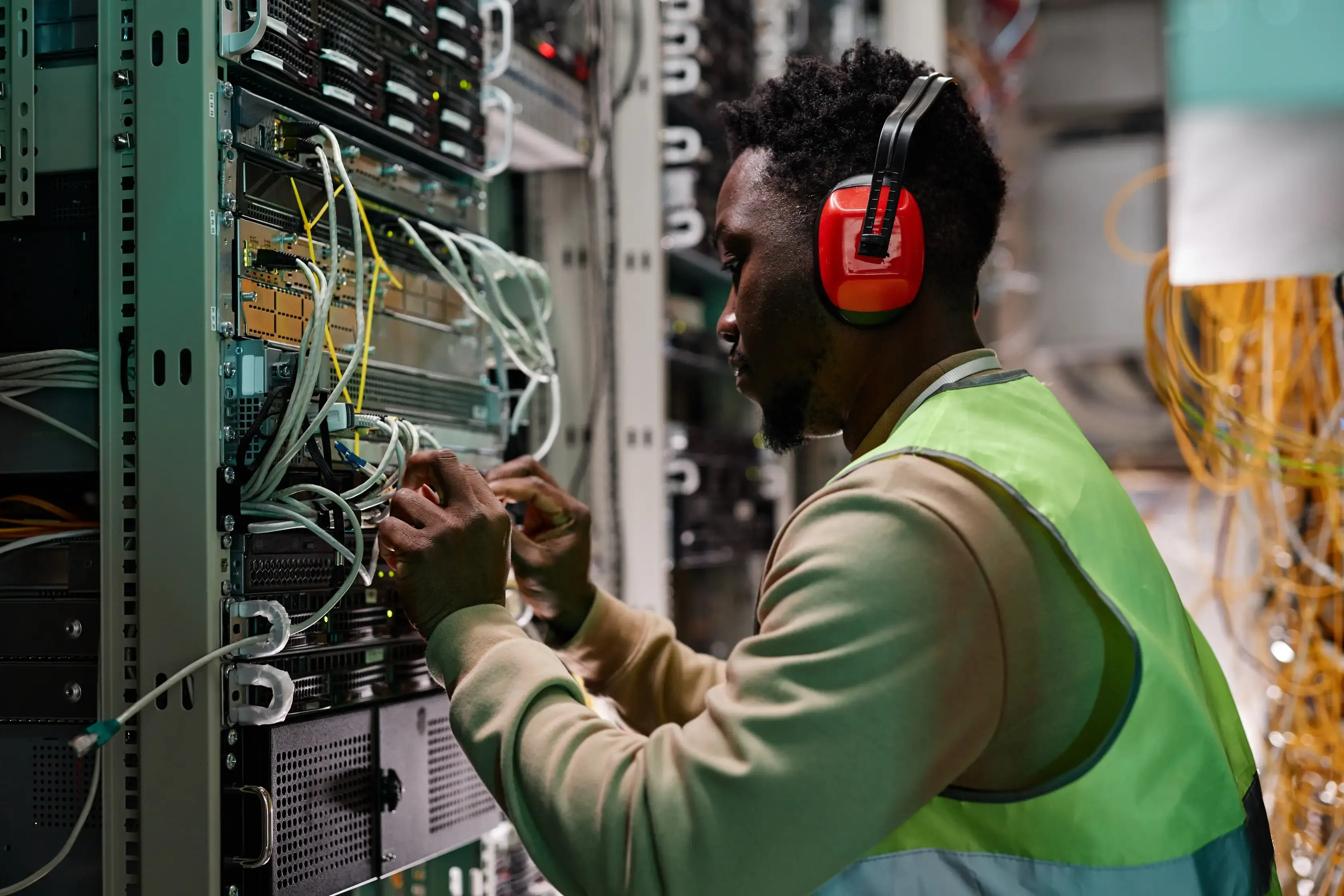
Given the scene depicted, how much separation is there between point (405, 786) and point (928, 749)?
810 mm

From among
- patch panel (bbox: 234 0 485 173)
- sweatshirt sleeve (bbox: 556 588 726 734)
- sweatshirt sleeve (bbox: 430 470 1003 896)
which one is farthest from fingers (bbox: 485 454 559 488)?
sweatshirt sleeve (bbox: 430 470 1003 896)

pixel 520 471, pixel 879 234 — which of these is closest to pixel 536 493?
pixel 520 471

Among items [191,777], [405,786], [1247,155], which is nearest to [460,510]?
[191,777]

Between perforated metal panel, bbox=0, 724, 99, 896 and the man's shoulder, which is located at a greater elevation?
the man's shoulder

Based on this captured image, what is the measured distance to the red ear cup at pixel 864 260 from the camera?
3.81ft

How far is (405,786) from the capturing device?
1516 mm

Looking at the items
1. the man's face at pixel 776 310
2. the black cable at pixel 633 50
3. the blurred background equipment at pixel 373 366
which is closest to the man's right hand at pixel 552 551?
the blurred background equipment at pixel 373 366

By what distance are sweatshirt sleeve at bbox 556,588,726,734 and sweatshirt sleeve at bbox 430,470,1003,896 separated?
54 cm

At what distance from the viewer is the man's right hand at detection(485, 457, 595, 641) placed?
5.07 feet

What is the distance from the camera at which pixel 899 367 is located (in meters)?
1.22

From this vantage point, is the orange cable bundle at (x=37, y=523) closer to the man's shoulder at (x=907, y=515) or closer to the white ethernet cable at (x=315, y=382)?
the white ethernet cable at (x=315, y=382)

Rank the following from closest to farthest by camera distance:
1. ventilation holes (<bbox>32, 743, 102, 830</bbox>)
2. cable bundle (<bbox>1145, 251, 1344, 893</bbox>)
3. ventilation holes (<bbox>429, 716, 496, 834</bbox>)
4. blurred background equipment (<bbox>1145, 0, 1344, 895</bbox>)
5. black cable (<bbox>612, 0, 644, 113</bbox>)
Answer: ventilation holes (<bbox>32, 743, 102, 830</bbox>)
ventilation holes (<bbox>429, 716, 496, 834</bbox>)
blurred background equipment (<bbox>1145, 0, 1344, 895</bbox>)
cable bundle (<bbox>1145, 251, 1344, 893</bbox>)
black cable (<bbox>612, 0, 644, 113</bbox>)

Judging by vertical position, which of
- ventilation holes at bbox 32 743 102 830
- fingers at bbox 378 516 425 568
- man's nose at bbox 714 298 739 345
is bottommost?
ventilation holes at bbox 32 743 102 830

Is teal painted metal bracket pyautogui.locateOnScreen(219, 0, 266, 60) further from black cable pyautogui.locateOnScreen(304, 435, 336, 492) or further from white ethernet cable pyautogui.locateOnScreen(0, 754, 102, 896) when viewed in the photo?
white ethernet cable pyautogui.locateOnScreen(0, 754, 102, 896)
